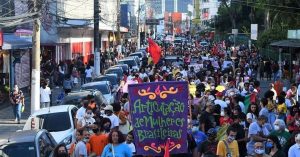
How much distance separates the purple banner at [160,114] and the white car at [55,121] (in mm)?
6025

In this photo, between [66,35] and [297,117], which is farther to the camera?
[66,35]

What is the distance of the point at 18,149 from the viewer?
1169cm

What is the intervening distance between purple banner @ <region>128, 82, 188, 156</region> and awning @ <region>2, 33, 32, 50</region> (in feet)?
58.0

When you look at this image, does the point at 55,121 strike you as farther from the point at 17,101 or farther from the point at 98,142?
the point at 17,101

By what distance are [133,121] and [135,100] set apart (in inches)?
12.2

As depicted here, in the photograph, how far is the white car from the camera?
16.2 meters

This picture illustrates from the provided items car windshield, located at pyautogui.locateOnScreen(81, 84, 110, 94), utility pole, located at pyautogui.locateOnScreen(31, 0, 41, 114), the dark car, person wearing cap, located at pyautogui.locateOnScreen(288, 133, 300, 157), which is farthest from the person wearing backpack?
car windshield, located at pyautogui.locateOnScreen(81, 84, 110, 94)

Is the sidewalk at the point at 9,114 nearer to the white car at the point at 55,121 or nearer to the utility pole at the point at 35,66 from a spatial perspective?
the utility pole at the point at 35,66

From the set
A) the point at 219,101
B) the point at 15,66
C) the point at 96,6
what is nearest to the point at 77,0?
the point at 96,6

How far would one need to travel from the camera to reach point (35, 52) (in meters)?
22.6

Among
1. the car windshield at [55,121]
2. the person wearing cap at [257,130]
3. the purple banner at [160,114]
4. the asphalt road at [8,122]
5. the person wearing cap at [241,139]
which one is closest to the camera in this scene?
the purple banner at [160,114]

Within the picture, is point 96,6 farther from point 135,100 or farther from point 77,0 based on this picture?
point 135,100

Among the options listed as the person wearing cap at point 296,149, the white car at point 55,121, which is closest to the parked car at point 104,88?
the white car at point 55,121

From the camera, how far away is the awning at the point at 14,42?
2748 centimetres
